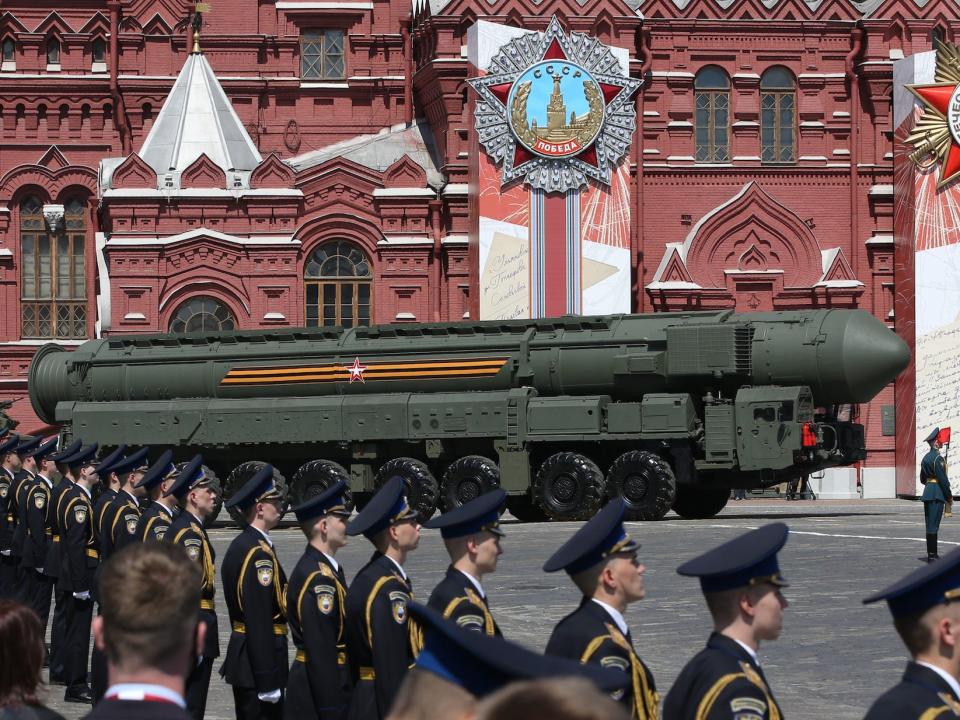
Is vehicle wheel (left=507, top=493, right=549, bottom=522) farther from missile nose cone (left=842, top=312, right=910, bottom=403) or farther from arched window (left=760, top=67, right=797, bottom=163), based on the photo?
arched window (left=760, top=67, right=797, bottom=163)

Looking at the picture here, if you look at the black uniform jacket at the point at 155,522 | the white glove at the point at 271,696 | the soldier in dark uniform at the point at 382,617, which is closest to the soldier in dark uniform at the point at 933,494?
the black uniform jacket at the point at 155,522

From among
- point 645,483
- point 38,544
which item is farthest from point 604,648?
point 645,483

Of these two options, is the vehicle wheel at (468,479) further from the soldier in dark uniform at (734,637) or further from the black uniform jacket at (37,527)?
the soldier in dark uniform at (734,637)

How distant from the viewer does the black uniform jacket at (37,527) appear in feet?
52.9

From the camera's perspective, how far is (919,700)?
17.8ft

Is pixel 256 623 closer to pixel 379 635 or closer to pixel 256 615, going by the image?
pixel 256 615

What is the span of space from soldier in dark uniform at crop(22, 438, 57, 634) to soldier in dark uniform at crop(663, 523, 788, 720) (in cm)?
1073

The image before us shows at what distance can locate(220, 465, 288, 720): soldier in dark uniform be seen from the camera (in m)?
9.95

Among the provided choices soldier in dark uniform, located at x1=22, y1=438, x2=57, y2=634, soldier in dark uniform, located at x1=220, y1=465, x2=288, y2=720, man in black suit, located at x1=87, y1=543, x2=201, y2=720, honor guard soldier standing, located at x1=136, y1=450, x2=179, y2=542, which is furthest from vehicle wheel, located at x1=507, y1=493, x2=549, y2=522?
man in black suit, located at x1=87, y1=543, x2=201, y2=720

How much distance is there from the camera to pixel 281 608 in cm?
1013

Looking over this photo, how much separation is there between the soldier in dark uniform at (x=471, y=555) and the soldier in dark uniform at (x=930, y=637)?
8.88 ft

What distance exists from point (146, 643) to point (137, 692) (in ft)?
0.43

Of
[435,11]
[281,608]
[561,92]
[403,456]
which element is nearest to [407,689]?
[281,608]

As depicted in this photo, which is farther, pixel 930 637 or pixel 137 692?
pixel 930 637
